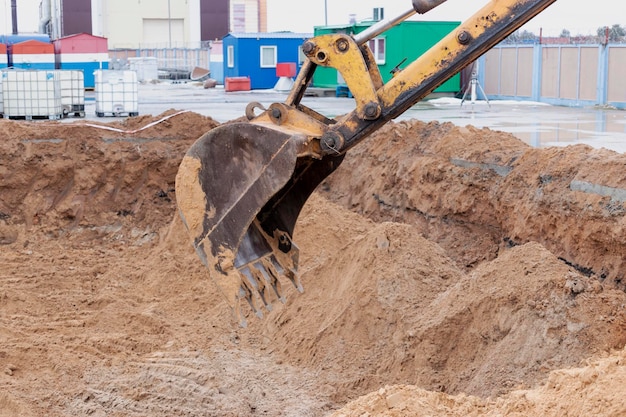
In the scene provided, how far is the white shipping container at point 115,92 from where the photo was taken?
1984 centimetres

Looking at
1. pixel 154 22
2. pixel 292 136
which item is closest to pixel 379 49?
pixel 292 136

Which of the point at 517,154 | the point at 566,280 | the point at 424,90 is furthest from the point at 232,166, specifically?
the point at 517,154

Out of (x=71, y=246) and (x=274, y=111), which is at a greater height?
(x=274, y=111)

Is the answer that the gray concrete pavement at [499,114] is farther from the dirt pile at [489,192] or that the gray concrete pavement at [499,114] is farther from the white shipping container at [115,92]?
Answer: the dirt pile at [489,192]

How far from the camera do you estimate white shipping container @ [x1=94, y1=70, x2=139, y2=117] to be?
65.1 feet

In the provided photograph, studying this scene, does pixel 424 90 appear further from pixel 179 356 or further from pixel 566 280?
pixel 179 356

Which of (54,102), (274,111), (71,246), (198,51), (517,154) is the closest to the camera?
(274,111)

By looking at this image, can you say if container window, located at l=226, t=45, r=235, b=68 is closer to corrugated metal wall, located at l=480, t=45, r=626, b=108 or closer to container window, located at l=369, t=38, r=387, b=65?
container window, located at l=369, t=38, r=387, b=65

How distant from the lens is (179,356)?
7.53 meters

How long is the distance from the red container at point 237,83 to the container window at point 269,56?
1224 mm

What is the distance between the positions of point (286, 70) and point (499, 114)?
→ 12534 millimetres

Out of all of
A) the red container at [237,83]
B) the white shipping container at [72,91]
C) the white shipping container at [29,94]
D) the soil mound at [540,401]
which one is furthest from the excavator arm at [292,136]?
the red container at [237,83]

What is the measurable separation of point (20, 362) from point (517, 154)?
5.25 metres

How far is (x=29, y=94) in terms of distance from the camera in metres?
18.4
